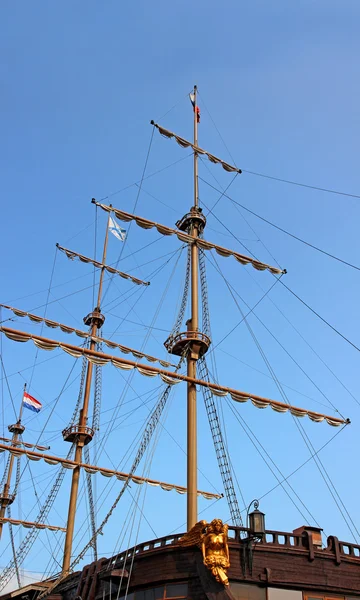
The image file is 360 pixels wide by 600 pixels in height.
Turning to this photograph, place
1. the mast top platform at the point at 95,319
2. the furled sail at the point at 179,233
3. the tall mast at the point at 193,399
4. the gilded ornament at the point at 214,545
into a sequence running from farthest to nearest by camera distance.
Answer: the mast top platform at the point at 95,319 < the furled sail at the point at 179,233 < the tall mast at the point at 193,399 < the gilded ornament at the point at 214,545

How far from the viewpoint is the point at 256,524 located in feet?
48.9

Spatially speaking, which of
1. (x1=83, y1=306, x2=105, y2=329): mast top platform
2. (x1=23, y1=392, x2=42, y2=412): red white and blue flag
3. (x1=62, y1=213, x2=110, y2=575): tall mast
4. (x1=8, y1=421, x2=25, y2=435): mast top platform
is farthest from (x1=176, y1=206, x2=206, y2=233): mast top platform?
(x1=8, y1=421, x2=25, y2=435): mast top platform

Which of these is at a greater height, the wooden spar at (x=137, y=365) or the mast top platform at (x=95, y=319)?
the mast top platform at (x=95, y=319)

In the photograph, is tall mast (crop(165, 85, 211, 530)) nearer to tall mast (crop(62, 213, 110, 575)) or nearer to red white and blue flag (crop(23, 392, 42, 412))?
tall mast (crop(62, 213, 110, 575))

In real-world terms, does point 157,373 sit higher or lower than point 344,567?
higher

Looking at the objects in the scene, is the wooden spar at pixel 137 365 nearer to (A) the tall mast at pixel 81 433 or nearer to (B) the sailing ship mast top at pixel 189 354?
(B) the sailing ship mast top at pixel 189 354

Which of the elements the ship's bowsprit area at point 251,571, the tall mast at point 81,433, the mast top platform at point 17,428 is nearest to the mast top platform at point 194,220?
the tall mast at point 81,433

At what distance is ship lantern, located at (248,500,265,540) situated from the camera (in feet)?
48.5

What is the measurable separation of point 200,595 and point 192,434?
727cm

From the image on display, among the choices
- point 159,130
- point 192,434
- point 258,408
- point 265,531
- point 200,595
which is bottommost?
point 200,595

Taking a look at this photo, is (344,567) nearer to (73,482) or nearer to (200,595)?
(200,595)

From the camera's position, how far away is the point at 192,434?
69.1 feet

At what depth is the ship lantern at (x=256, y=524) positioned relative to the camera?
14781 mm

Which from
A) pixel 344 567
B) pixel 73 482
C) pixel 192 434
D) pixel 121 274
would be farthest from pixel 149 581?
pixel 121 274
